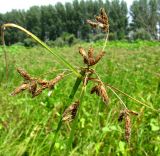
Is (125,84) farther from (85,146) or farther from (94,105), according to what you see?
(85,146)

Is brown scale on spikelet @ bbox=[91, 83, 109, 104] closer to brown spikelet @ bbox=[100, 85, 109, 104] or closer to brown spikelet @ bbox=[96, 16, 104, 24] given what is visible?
brown spikelet @ bbox=[100, 85, 109, 104]

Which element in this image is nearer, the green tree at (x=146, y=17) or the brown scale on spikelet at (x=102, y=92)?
the brown scale on spikelet at (x=102, y=92)

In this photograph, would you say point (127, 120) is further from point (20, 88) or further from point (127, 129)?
point (20, 88)

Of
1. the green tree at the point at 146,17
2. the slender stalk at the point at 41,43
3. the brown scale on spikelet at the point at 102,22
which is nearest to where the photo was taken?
the slender stalk at the point at 41,43

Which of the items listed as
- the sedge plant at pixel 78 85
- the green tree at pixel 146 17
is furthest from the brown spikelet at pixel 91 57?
the green tree at pixel 146 17

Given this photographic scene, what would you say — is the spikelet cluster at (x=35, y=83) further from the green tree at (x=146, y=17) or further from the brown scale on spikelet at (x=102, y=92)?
the green tree at (x=146, y=17)
